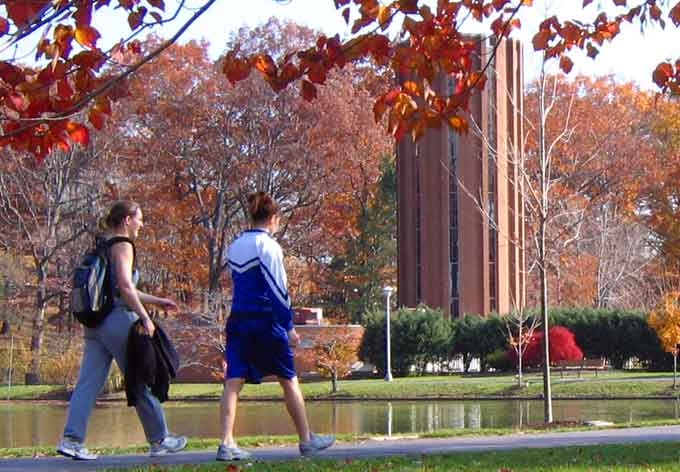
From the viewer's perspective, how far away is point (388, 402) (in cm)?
3403

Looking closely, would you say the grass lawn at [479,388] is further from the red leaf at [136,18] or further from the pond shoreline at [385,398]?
the red leaf at [136,18]

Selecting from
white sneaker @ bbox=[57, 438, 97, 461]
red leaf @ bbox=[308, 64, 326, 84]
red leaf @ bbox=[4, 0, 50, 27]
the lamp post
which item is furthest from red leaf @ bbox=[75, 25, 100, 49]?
the lamp post

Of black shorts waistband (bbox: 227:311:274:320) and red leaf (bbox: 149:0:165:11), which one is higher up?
red leaf (bbox: 149:0:165:11)

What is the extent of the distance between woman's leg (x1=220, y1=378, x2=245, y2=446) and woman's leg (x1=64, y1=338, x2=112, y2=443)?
959mm

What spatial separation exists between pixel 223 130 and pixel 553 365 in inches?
710

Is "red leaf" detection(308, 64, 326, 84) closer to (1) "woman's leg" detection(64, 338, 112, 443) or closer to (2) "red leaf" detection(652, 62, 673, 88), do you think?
(1) "woman's leg" detection(64, 338, 112, 443)

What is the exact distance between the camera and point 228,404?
9.39 metres

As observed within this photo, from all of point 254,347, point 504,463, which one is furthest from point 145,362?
point 504,463

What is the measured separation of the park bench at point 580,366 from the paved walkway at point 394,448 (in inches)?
1082

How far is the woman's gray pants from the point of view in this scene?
9.47m

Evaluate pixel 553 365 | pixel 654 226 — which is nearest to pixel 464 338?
pixel 553 365

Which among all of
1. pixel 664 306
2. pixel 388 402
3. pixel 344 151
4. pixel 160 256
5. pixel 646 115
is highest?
pixel 646 115

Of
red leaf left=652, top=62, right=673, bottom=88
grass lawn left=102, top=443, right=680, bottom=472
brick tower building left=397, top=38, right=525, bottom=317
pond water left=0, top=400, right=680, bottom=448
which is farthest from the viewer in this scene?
brick tower building left=397, top=38, right=525, bottom=317

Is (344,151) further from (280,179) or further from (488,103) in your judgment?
(488,103)
